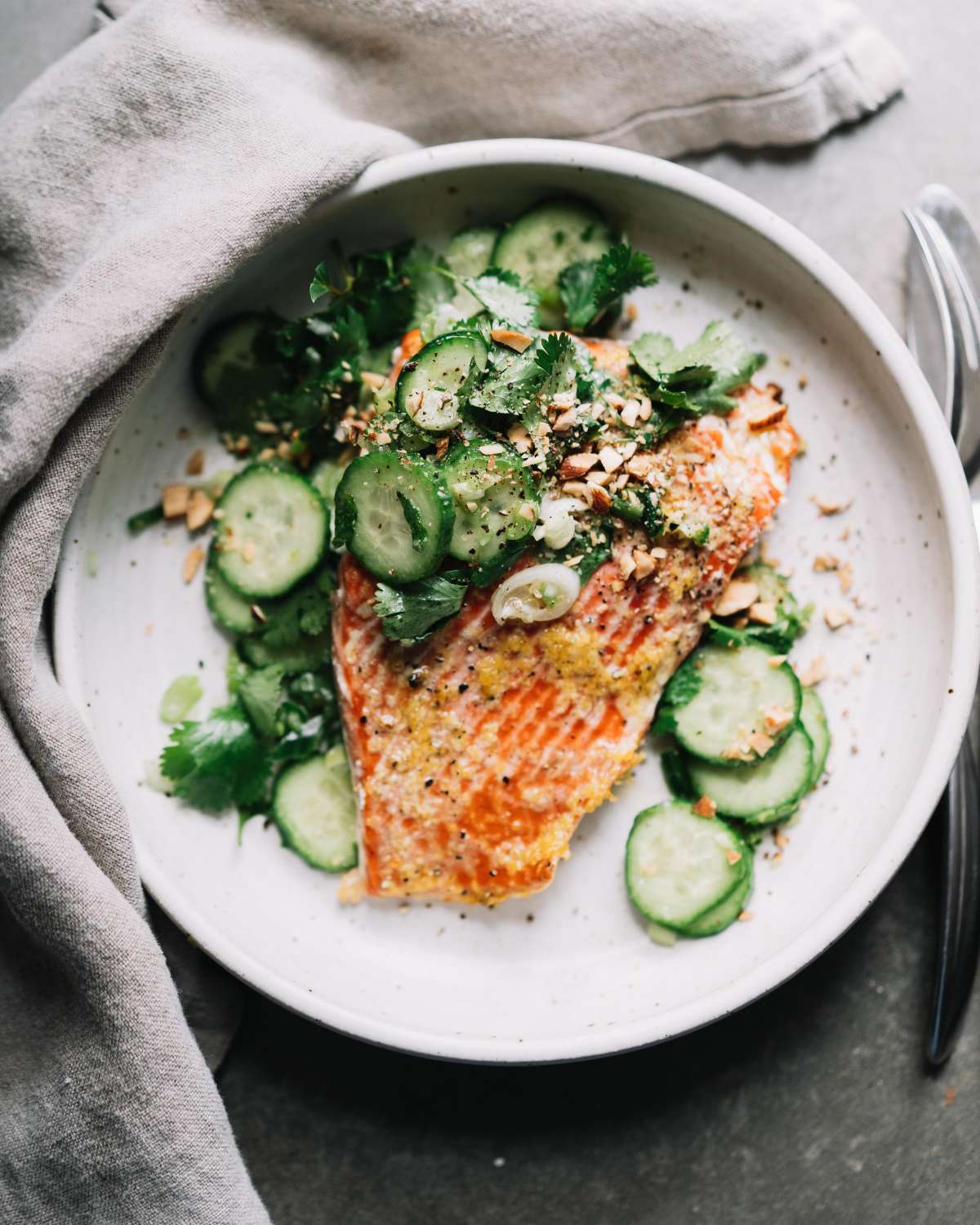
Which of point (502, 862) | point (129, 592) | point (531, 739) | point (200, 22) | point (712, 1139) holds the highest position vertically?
point (200, 22)

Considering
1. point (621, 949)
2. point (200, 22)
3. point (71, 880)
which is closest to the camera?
point (71, 880)

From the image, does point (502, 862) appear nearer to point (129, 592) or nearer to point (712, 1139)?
point (712, 1139)

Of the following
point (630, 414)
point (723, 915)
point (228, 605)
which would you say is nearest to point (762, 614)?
point (630, 414)

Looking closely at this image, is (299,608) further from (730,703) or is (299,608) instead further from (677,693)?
(730,703)

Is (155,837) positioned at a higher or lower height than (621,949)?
higher

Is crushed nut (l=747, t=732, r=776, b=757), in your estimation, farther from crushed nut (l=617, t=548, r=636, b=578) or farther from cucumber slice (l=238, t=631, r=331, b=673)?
cucumber slice (l=238, t=631, r=331, b=673)

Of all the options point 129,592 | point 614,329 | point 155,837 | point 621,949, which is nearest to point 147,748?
point 155,837

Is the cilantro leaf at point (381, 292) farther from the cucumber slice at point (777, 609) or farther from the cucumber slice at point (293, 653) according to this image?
the cucumber slice at point (777, 609)
